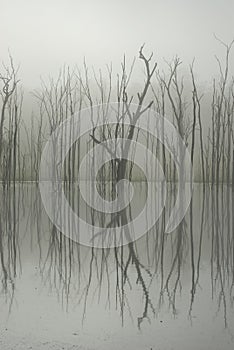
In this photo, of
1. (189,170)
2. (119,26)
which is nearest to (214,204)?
(189,170)

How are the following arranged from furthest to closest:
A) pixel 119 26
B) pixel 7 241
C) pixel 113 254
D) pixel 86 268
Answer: pixel 119 26 → pixel 7 241 → pixel 113 254 → pixel 86 268

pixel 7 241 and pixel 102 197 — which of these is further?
pixel 102 197

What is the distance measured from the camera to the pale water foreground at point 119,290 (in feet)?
3.11

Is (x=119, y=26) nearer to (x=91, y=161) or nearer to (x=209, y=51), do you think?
(x=209, y=51)

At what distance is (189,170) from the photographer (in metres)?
2.01

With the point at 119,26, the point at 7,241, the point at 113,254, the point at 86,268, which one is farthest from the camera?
the point at 119,26

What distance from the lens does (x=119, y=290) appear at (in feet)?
3.82

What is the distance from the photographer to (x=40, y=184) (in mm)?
2025

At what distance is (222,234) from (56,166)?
0.76 meters

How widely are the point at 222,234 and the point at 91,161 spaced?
636mm

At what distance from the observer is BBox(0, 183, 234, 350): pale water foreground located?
95 centimetres

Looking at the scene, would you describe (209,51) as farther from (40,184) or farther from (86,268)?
(86,268)

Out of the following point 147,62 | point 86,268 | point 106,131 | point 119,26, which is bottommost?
point 86,268

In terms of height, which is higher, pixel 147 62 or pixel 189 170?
pixel 147 62
